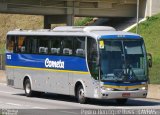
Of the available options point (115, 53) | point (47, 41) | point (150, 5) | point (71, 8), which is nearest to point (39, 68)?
point (47, 41)

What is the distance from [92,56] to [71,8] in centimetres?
4124

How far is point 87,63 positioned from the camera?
88.8ft

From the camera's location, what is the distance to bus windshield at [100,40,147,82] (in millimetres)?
26312

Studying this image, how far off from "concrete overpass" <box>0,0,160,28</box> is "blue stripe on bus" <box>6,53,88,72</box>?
2938 cm

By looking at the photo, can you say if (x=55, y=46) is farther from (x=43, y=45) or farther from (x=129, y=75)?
(x=129, y=75)

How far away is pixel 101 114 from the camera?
855 inches

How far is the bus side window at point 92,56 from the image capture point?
2659cm

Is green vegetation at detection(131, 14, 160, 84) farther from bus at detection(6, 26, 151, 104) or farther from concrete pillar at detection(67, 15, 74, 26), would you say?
bus at detection(6, 26, 151, 104)

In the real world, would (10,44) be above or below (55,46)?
below

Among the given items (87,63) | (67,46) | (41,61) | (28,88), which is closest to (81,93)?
(87,63)

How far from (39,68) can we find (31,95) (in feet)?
5.86

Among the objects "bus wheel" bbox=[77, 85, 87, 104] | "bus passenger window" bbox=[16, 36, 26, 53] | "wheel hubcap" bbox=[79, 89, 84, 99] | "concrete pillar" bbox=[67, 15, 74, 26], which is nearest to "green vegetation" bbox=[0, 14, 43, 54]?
"concrete pillar" bbox=[67, 15, 74, 26]

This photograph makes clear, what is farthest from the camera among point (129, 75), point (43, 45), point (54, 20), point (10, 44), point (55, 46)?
point (54, 20)

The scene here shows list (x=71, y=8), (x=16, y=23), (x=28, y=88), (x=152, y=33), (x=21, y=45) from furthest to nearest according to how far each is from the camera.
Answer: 1. (x=16, y=23)
2. (x=71, y=8)
3. (x=152, y=33)
4. (x=21, y=45)
5. (x=28, y=88)
